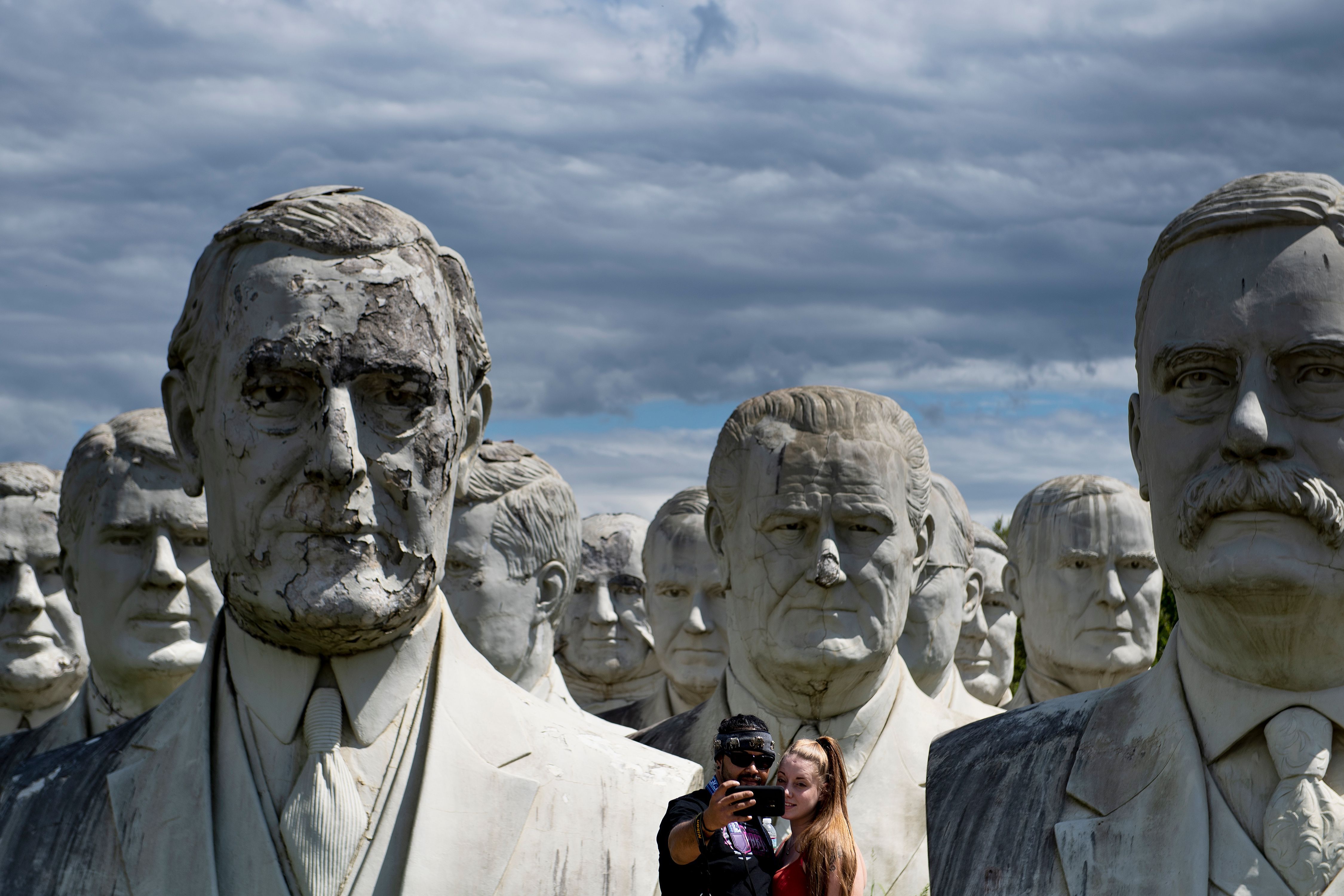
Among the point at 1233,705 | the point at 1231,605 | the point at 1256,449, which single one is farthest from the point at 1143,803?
the point at 1256,449

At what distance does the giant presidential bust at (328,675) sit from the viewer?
473cm

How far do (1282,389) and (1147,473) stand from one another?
0.44m

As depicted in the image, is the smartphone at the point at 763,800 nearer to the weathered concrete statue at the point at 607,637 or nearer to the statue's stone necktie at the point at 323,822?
the statue's stone necktie at the point at 323,822

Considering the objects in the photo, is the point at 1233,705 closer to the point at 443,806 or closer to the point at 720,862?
the point at 720,862

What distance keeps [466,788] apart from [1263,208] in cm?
244

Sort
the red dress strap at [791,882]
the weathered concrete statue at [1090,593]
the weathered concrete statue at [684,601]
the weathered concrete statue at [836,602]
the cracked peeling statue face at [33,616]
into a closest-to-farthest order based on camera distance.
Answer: the red dress strap at [791,882] → the weathered concrete statue at [836,602] → the cracked peeling statue face at [33,616] → the weathered concrete statue at [1090,593] → the weathered concrete statue at [684,601]

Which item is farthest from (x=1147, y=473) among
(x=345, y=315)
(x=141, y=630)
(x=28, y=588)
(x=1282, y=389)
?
(x=28, y=588)

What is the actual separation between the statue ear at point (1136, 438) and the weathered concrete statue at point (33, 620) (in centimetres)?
595

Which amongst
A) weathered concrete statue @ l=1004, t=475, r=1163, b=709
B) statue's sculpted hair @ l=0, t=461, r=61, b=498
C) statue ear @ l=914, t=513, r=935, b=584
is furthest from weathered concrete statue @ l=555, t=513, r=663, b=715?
statue ear @ l=914, t=513, r=935, b=584

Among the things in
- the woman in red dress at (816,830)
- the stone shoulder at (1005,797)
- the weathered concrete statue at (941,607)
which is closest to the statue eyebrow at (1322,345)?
the stone shoulder at (1005,797)

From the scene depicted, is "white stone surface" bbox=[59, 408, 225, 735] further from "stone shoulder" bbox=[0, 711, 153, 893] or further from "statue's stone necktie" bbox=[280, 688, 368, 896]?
"statue's stone necktie" bbox=[280, 688, 368, 896]

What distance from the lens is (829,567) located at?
22.0 ft

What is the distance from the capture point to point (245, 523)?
4.80 metres

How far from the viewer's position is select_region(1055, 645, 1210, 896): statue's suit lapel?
454cm
